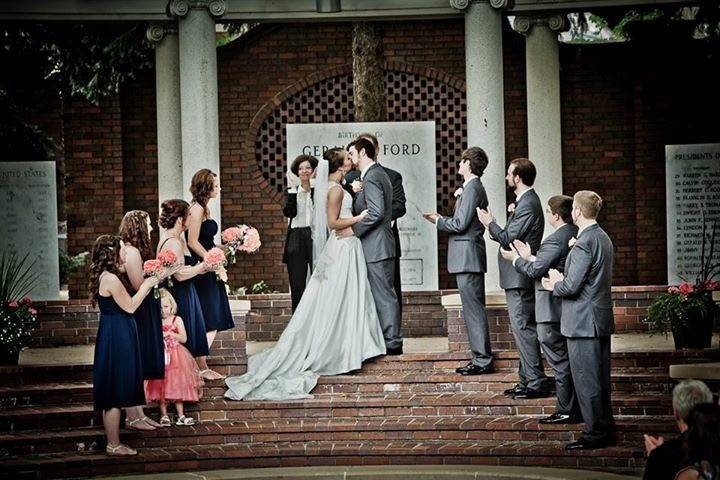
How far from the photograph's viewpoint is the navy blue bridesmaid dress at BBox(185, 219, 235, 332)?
12.5 meters

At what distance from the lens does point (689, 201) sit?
16.6 m

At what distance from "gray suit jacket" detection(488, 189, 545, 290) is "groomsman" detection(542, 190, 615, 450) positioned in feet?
3.37

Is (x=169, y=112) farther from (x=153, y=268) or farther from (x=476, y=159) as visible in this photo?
(x=153, y=268)

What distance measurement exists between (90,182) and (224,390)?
6.11m

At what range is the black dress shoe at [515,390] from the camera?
11865 mm

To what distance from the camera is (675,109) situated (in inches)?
688

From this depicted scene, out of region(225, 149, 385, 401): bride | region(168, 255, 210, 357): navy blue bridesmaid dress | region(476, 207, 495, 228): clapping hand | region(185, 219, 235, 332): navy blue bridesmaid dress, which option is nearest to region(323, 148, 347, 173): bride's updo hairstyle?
region(225, 149, 385, 401): bride

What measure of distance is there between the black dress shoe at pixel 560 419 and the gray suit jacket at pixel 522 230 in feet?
3.64

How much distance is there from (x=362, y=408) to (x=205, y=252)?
1.92 metres

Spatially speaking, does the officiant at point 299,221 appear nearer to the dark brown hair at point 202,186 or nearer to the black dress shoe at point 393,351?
the dark brown hair at point 202,186

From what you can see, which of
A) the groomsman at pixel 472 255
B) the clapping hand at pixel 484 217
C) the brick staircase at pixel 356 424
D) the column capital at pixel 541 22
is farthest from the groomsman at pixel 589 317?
the column capital at pixel 541 22

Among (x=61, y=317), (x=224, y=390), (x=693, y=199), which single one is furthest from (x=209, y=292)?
(x=693, y=199)

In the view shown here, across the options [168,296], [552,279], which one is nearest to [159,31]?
[168,296]

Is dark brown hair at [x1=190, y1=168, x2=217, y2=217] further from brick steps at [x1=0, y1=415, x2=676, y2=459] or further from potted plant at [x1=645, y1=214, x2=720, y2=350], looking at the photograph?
potted plant at [x1=645, y1=214, x2=720, y2=350]
